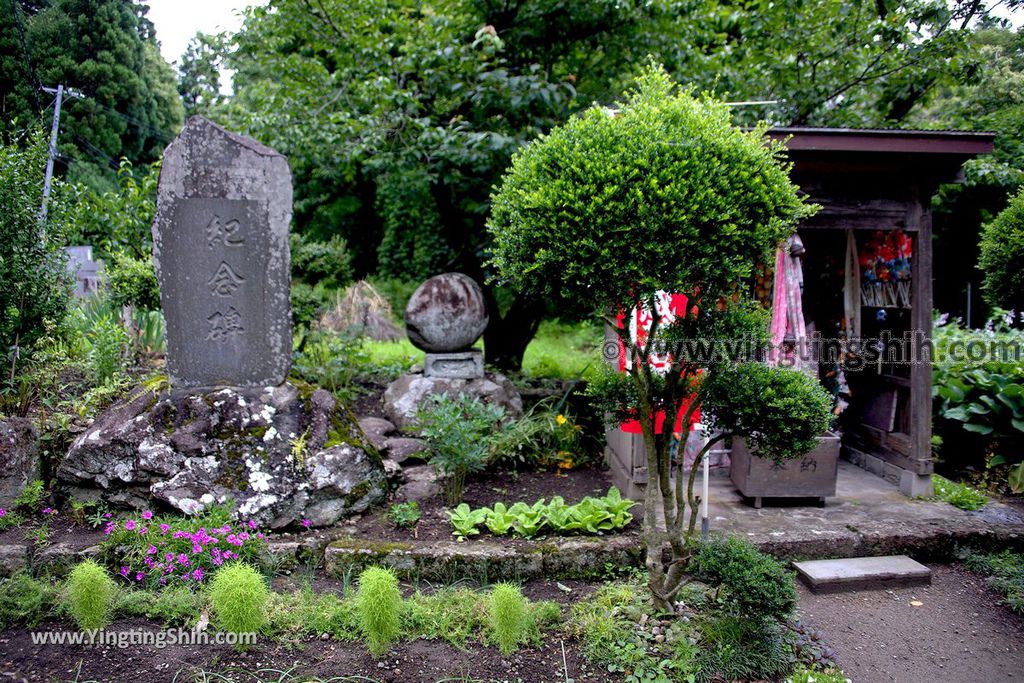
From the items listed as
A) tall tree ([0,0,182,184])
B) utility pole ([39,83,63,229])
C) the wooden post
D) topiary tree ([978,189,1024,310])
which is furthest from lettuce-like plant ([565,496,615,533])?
tall tree ([0,0,182,184])

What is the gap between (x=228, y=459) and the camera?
456 centimetres

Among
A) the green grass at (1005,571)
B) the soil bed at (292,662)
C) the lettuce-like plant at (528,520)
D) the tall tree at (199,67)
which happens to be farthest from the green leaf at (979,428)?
the tall tree at (199,67)

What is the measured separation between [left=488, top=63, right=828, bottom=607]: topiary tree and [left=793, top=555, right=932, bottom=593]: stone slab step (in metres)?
1.28

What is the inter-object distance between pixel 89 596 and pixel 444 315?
4043 millimetres

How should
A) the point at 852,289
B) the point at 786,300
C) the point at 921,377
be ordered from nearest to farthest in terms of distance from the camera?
the point at 921,377 < the point at 786,300 < the point at 852,289

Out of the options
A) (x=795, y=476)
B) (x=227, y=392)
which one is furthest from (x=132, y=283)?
(x=795, y=476)

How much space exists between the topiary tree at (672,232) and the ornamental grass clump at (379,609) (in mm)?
1454

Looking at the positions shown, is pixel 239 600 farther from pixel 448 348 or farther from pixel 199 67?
pixel 199 67

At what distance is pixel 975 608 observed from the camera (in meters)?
4.02

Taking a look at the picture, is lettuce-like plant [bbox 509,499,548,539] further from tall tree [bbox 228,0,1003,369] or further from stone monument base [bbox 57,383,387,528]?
tall tree [bbox 228,0,1003,369]

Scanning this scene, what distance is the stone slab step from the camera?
4.15m

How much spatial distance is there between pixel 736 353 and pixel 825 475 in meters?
2.38

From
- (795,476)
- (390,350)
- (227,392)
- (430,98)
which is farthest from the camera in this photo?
(390,350)

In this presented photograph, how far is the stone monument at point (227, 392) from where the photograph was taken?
450 cm
